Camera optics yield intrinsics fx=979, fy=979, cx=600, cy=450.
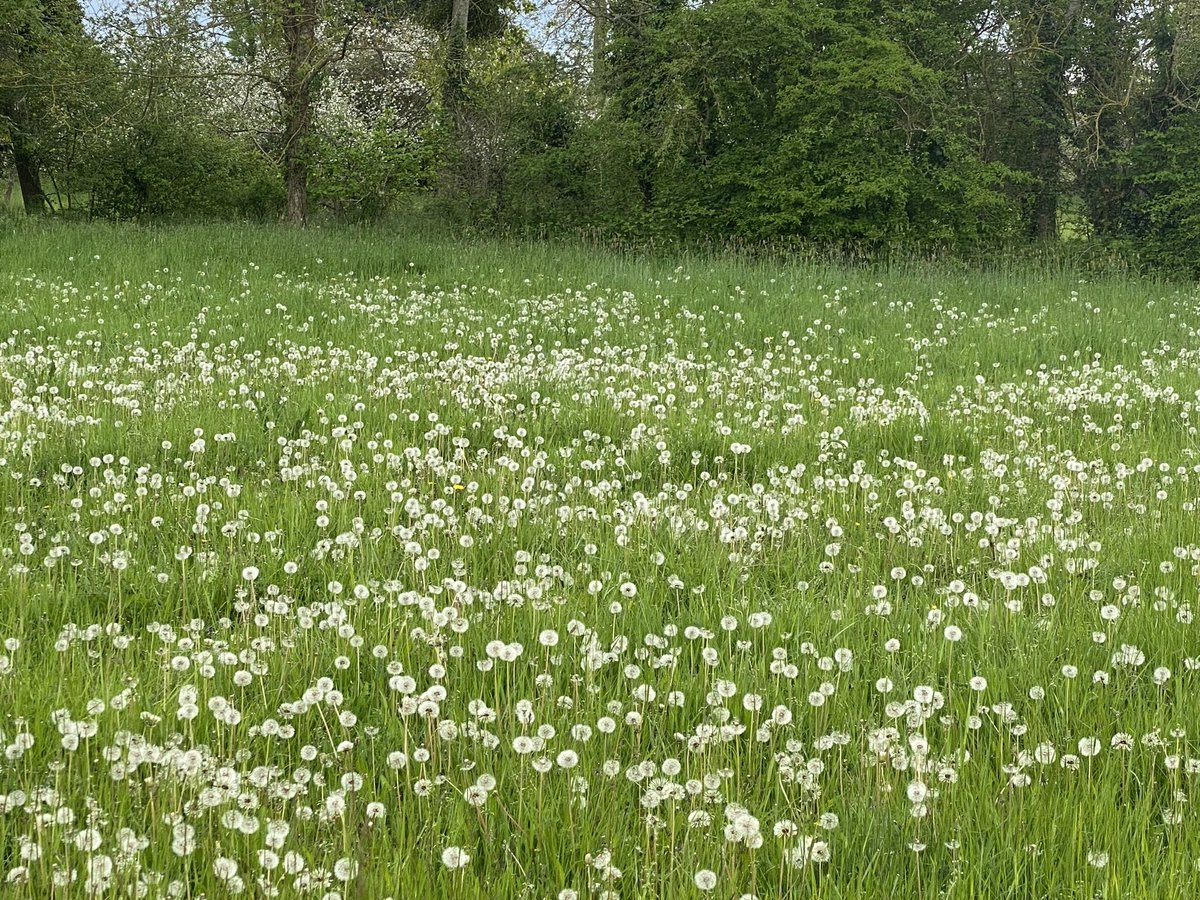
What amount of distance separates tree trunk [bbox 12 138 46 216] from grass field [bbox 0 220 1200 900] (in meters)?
20.3

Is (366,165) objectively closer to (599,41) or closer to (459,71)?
(459,71)

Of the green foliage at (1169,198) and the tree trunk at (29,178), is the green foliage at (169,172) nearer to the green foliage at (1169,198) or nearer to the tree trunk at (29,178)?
the tree trunk at (29,178)

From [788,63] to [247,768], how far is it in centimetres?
2173

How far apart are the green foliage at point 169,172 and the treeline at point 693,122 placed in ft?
0.24

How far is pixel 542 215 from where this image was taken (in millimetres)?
24312

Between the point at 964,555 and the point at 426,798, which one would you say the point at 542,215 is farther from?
the point at 426,798

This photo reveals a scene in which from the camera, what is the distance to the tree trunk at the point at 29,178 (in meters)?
25.6

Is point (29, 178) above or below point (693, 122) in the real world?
below

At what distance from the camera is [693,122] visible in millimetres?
22031

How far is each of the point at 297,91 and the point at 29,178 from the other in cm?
1199

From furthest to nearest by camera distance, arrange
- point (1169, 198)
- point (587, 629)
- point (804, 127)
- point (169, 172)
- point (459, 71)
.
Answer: point (169, 172)
point (459, 71)
point (1169, 198)
point (804, 127)
point (587, 629)

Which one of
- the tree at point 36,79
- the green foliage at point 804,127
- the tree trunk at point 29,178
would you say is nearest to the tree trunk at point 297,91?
the tree at point 36,79

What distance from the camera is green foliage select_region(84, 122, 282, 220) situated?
2436 centimetres

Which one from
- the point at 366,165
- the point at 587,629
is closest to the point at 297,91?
the point at 366,165
